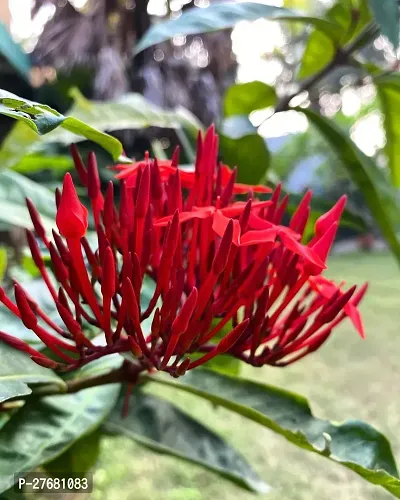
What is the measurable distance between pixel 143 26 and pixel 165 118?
188 centimetres

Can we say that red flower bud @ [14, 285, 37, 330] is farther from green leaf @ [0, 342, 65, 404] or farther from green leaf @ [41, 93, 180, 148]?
green leaf @ [41, 93, 180, 148]

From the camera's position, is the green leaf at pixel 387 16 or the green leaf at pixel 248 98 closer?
the green leaf at pixel 387 16

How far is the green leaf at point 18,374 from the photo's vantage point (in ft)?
0.80

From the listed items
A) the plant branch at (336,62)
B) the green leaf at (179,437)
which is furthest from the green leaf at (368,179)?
the green leaf at (179,437)

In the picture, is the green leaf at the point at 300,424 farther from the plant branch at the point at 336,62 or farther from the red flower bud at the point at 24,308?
the plant branch at the point at 336,62

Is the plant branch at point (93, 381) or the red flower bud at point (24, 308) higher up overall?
the red flower bud at point (24, 308)

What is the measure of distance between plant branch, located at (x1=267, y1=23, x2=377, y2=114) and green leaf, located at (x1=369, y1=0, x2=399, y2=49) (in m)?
0.10

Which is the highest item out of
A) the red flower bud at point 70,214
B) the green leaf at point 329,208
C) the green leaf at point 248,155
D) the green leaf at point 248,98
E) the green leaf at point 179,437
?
the green leaf at point 248,98

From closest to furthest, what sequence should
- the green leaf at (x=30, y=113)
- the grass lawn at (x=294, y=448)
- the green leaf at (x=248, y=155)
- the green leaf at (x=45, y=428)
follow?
1. the green leaf at (x=30, y=113)
2. the green leaf at (x=45, y=428)
3. the green leaf at (x=248, y=155)
4. the grass lawn at (x=294, y=448)

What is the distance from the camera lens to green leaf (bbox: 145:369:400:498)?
29 cm

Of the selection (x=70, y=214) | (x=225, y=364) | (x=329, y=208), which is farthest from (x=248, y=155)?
(x=70, y=214)

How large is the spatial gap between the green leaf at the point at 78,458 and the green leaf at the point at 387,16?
0.42 meters

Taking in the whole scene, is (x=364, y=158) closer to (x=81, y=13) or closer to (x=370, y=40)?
(x=370, y=40)

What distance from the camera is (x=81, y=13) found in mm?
2285
